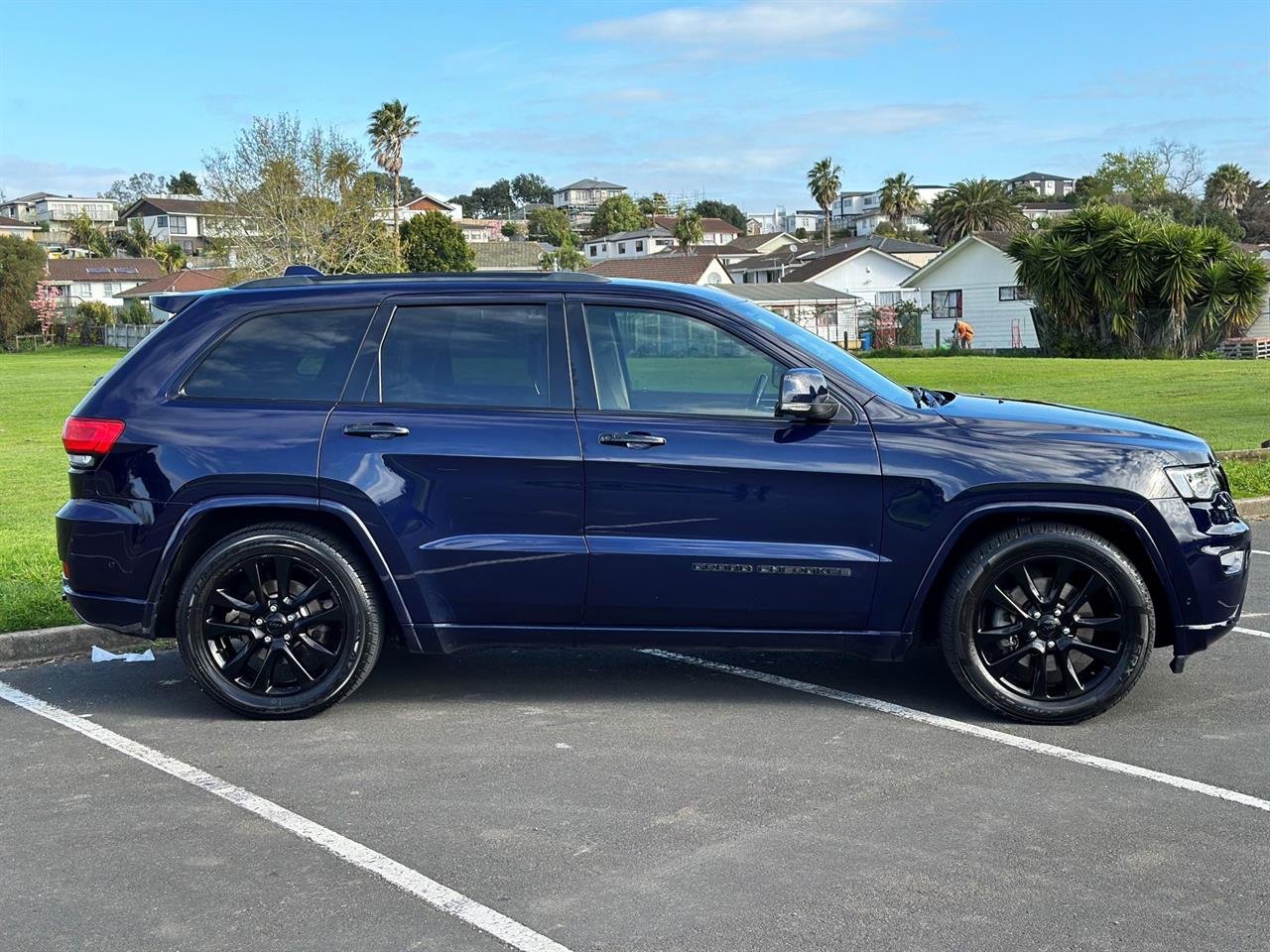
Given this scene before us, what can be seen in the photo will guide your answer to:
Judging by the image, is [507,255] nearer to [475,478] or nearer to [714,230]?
[714,230]

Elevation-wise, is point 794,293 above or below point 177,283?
below

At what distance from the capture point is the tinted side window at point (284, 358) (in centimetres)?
554

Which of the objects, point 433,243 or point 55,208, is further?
point 55,208

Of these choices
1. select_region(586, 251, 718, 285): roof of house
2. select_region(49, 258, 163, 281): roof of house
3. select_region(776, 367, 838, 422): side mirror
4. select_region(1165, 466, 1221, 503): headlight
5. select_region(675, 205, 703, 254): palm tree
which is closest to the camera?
select_region(776, 367, 838, 422): side mirror

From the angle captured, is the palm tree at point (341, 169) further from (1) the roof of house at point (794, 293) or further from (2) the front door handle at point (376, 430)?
(2) the front door handle at point (376, 430)

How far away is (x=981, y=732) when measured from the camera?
5277 millimetres

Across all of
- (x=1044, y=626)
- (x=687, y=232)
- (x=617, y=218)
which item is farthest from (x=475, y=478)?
(x=617, y=218)

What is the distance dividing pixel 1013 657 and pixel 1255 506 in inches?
247

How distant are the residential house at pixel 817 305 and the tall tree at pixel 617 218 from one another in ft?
220

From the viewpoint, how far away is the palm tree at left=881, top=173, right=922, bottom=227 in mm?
113625

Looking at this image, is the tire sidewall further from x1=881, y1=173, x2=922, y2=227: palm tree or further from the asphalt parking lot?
x1=881, y1=173, x2=922, y2=227: palm tree

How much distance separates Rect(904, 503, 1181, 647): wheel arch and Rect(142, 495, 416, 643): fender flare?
2.12 m

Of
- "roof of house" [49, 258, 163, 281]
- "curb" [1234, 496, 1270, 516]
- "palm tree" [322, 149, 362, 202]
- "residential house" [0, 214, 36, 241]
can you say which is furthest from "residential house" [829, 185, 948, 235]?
"curb" [1234, 496, 1270, 516]

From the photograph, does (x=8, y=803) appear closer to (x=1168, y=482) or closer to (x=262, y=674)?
(x=262, y=674)
